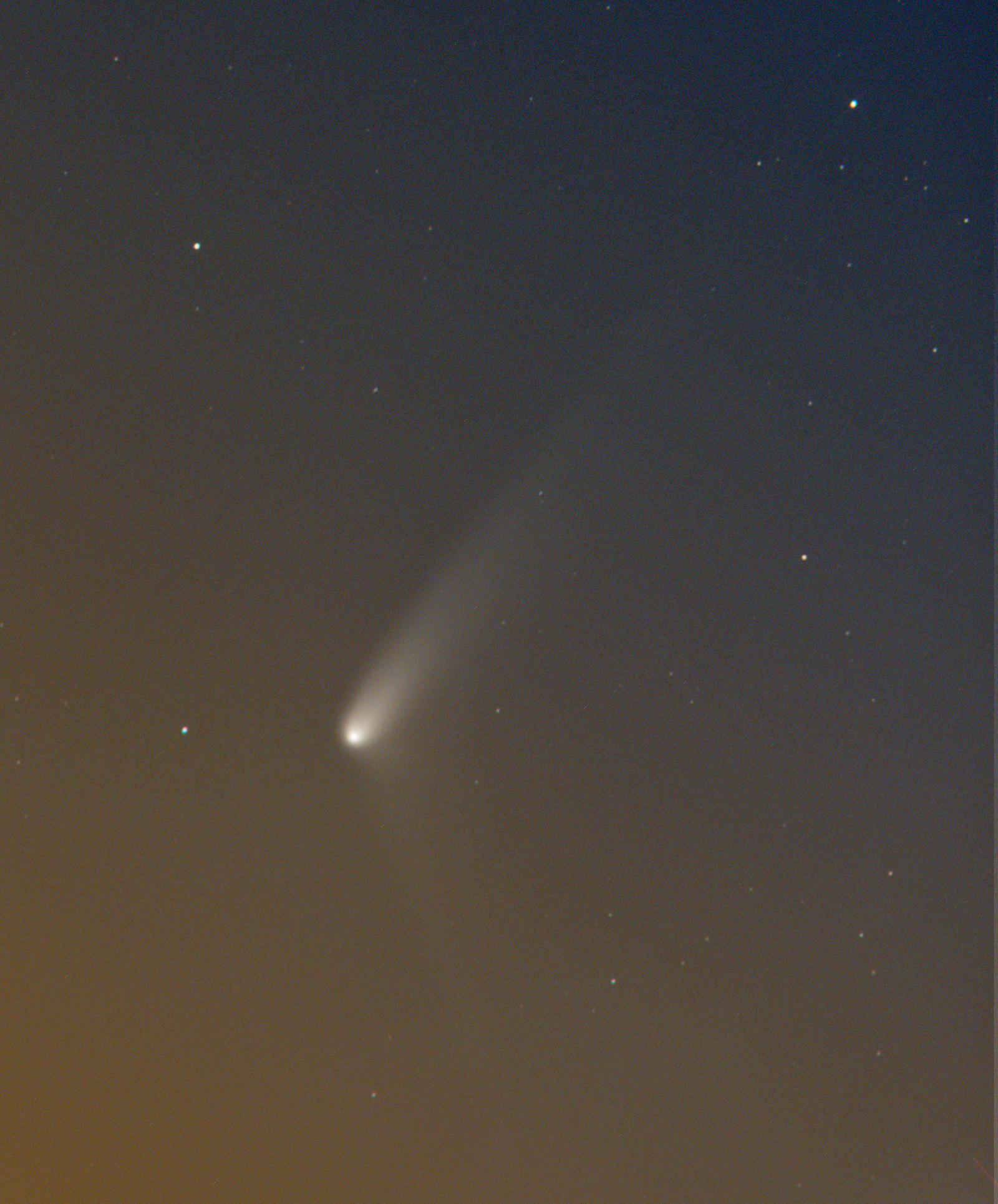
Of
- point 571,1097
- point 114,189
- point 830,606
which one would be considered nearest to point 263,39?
point 114,189

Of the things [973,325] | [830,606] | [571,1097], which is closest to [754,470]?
[830,606]

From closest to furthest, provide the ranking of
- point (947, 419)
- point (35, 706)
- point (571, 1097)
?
point (35, 706), point (571, 1097), point (947, 419)

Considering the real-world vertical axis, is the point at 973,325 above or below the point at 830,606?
above

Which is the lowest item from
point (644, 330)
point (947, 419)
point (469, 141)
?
point (947, 419)

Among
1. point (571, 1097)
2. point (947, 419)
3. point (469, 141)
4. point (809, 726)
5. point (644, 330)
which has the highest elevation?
point (469, 141)

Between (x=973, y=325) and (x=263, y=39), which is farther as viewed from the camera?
(x=973, y=325)

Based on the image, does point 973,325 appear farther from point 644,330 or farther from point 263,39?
point 263,39

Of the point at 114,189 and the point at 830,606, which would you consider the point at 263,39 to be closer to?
the point at 114,189

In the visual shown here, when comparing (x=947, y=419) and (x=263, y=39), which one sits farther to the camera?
(x=947, y=419)

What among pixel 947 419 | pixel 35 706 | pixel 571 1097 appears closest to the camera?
pixel 35 706

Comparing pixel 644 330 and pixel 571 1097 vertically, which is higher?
pixel 644 330
